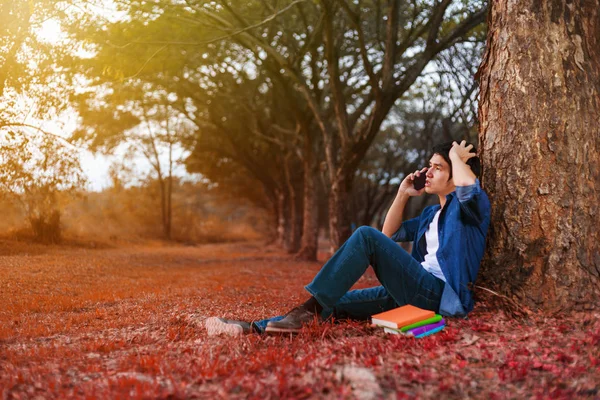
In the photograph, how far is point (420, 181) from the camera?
483 centimetres

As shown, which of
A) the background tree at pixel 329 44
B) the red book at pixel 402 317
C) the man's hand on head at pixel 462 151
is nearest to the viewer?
the red book at pixel 402 317

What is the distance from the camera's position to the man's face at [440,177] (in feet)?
14.2

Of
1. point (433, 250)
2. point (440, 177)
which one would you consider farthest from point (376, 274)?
point (440, 177)

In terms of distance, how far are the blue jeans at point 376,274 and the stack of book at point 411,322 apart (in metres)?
0.18

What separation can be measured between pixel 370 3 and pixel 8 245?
8.92 m

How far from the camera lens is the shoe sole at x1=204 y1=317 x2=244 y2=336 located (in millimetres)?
4059

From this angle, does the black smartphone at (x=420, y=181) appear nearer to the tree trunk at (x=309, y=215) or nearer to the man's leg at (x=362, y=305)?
the man's leg at (x=362, y=305)

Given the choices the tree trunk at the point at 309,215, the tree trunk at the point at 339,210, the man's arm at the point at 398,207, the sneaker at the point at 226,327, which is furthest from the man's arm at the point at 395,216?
the tree trunk at the point at 309,215

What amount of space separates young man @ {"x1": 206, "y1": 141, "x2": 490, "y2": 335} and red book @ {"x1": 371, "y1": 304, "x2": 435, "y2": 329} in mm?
189

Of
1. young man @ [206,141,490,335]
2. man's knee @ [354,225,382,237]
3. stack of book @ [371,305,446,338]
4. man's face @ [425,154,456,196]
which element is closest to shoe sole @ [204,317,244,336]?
young man @ [206,141,490,335]

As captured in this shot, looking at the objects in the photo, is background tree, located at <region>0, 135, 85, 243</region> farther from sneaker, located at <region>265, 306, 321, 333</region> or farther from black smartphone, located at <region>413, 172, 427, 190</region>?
black smartphone, located at <region>413, 172, 427, 190</region>

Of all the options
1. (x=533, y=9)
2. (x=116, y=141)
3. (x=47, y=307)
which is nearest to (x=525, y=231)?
(x=533, y=9)

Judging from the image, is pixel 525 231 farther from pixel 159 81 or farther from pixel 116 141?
pixel 116 141

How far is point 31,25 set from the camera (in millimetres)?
6387
